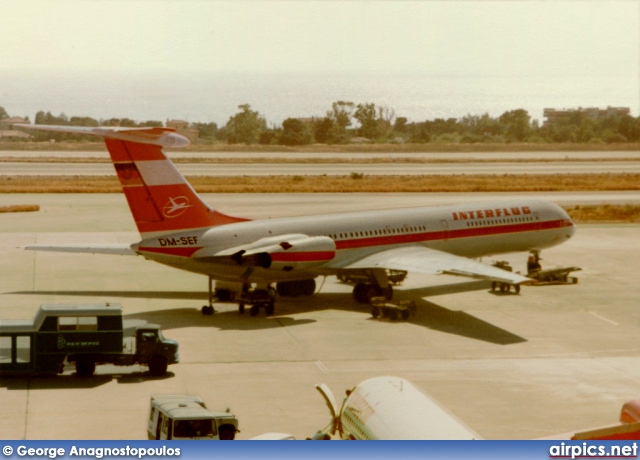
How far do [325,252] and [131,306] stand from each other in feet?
28.2

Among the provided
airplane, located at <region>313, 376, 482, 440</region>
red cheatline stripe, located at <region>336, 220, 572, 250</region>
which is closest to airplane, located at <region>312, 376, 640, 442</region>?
airplane, located at <region>313, 376, 482, 440</region>

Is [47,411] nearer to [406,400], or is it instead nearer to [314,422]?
[314,422]

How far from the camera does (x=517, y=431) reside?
24.6 meters

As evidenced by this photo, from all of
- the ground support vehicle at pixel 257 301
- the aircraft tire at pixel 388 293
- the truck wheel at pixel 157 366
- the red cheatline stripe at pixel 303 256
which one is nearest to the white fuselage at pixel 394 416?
the truck wheel at pixel 157 366

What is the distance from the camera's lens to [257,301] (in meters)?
39.6

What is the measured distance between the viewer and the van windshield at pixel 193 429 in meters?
21.5

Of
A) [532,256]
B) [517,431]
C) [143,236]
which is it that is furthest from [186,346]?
[532,256]

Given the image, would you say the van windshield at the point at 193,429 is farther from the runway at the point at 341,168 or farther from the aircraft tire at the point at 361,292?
the runway at the point at 341,168

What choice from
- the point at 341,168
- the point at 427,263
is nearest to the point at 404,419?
the point at 427,263

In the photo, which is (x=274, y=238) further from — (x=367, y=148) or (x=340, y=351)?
(x=367, y=148)

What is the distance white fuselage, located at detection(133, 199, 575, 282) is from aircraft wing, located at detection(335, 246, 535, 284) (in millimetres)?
487

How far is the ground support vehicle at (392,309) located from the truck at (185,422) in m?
16.6

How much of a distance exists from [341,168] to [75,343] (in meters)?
105

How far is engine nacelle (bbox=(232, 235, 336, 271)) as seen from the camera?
3878 centimetres
